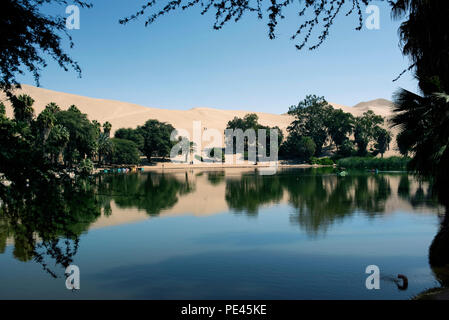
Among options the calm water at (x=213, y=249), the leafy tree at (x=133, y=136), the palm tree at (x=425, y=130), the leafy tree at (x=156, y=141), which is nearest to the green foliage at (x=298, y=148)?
the leafy tree at (x=156, y=141)

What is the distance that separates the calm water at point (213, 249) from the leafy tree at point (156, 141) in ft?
242

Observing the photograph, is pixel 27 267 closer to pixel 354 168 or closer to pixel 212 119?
pixel 354 168

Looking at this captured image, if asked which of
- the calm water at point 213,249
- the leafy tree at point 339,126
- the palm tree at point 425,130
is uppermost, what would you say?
the leafy tree at point 339,126

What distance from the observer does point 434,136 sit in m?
12.0

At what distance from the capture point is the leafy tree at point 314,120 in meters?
121

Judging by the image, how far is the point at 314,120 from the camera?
122875 millimetres

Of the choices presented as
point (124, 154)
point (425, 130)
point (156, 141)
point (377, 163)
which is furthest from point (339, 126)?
point (425, 130)

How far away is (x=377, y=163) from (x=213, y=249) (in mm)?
71006

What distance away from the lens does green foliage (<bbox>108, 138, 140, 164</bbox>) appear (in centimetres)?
8575

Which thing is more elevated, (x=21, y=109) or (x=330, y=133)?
(x=330, y=133)

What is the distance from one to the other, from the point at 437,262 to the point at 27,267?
14.5 metres

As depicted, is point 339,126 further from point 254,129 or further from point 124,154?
point 124,154

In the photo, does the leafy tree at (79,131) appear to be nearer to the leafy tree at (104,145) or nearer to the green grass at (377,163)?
the leafy tree at (104,145)
